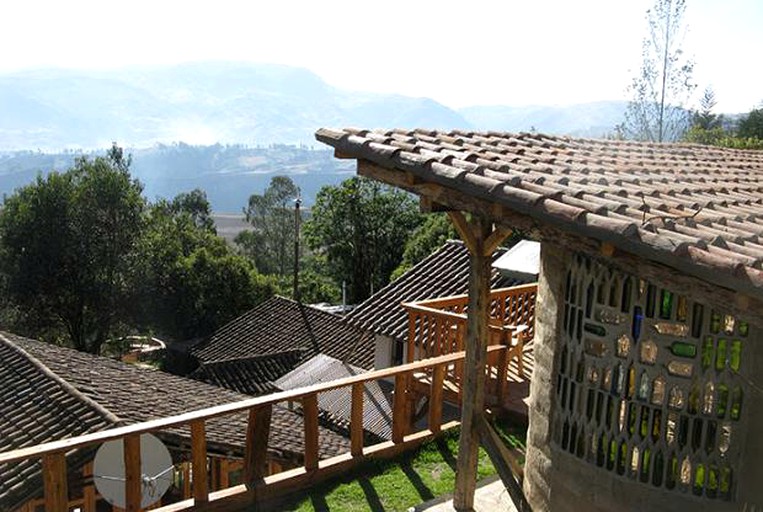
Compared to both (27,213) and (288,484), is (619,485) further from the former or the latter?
(27,213)

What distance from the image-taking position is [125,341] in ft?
109

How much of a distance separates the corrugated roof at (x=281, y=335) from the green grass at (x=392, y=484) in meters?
16.3

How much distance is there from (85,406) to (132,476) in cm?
598

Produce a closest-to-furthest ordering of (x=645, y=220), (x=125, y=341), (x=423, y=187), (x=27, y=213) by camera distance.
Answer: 1. (x=645, y=220)
2. (x=423, y=187)
3. (x=27, y=213)
4. (x=125, y=341)

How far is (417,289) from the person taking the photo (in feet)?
53.3

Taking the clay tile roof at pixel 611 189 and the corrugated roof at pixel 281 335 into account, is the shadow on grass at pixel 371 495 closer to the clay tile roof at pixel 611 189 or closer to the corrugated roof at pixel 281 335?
the clay tile roof at pixel 611 189

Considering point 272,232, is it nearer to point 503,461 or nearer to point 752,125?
point 752,125

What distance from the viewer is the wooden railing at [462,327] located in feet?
26.1

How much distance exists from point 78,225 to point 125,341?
6.01 m

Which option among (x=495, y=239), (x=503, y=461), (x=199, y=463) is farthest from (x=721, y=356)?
(x=199, y=463)

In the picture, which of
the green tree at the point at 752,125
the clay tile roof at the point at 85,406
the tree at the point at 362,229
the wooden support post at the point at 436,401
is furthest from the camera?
the tree at the point at 362,229

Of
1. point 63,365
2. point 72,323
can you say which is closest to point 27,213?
point 72,323

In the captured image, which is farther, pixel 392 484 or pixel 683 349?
pixel 392 484

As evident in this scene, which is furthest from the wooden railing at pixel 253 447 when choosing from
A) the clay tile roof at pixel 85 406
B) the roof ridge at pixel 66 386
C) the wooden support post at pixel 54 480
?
the roof ridge at pixel 66 386
